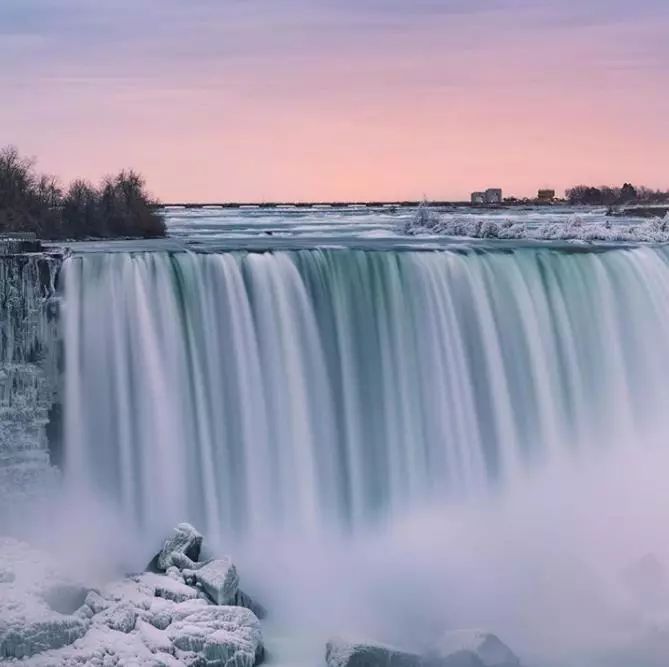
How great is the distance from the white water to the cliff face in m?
0.40

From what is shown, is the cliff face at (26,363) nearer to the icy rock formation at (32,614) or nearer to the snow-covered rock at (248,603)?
the icy rock formation at (32,614)

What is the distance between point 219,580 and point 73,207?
1865 centimetres

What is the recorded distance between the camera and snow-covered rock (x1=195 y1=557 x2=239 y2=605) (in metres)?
14.8

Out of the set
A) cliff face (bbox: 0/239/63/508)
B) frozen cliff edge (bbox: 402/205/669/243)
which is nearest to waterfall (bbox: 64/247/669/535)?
cliff face (bbox: 0/239/63/508)

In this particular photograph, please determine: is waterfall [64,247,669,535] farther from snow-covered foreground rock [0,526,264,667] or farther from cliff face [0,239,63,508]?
snow-covered foreground rock [0,526,264,667]

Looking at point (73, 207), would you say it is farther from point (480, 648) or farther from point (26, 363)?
point (480, 648)

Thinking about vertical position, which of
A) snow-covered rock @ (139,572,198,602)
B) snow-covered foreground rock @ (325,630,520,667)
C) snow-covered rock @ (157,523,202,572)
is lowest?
snow-covered foreground rock @ (325,630,520,667)

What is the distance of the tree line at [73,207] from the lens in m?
29.6

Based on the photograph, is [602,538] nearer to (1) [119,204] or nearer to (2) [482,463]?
(2) [482,463]

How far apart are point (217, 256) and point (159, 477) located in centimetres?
387

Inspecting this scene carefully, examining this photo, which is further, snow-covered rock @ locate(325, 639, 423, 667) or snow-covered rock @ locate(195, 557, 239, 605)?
snow-covered rock @ locate(195, 557, 239, 605)

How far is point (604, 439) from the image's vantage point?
21266mm

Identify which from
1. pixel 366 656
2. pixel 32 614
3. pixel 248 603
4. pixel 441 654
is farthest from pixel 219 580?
pixel 441 654

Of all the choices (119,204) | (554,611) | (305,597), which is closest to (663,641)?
(554,611)
